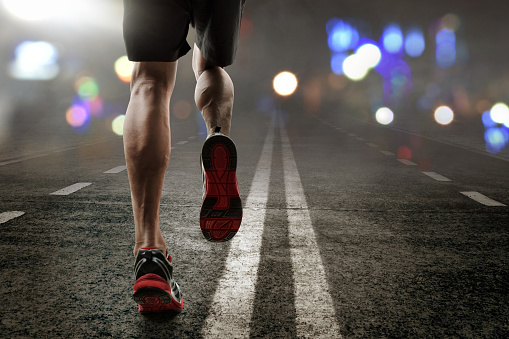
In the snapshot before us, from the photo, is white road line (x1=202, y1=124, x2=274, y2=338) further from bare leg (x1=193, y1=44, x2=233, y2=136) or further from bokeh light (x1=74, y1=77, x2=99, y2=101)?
bokeh light (x1=74, y1=77, x2=99, y2=101)

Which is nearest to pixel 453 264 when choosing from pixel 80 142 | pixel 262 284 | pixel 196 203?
pixel 262 284

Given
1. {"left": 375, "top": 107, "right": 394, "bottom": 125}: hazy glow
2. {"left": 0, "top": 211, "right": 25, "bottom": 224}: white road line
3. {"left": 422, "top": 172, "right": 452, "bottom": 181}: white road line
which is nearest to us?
{"left": 0, "top": 211, "right": 25, "bottom": 224}: white road line

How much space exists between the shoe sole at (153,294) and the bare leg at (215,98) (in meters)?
0.88

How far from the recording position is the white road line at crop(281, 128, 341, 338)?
2139mm

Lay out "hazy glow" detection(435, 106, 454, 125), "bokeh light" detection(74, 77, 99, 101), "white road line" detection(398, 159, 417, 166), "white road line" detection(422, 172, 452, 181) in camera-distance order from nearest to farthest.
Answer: "white road line" detection(422, 172, 452, 181) < "white road line" detection(398, 159, 417, 166) < "hazy glow" detection(435, 106, 454, 125) < "bokeh light" detection(74, 77, 99, 101)

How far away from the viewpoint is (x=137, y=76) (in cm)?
248

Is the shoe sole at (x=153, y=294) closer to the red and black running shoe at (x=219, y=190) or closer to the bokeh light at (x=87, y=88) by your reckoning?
the red and black running shoe at (x=219, y=190)

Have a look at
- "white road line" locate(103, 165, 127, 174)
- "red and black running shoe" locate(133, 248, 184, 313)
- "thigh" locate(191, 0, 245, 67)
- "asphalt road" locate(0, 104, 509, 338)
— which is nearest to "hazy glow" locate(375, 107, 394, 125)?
"white road line" locate(103, 165, 127, 174)

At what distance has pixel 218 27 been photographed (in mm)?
2486

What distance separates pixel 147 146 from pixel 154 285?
1.86 feet

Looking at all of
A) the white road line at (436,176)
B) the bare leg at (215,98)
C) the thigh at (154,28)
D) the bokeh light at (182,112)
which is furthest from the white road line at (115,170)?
the bokeh light at (182,112)

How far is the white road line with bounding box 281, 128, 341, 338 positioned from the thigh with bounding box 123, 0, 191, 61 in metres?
1.16

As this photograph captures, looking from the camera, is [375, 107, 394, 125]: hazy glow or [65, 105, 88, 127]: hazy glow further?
[375, 107, 394, 125]: hazy glow

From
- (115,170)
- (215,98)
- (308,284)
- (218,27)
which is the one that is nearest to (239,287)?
(308,284)
